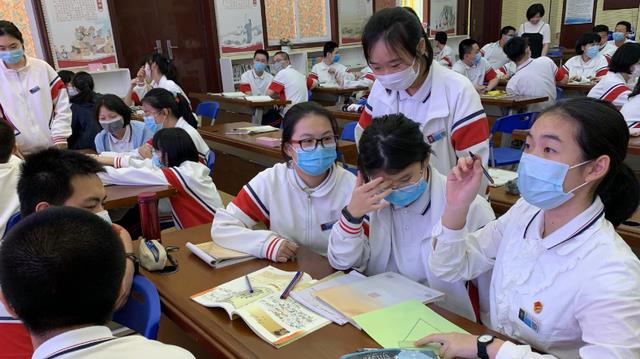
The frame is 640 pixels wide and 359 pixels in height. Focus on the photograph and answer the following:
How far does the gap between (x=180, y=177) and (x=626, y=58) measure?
3.62 meters

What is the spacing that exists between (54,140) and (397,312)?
3186mm

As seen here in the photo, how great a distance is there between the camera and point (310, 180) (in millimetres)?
1831

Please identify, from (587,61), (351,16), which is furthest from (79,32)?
(587,61)

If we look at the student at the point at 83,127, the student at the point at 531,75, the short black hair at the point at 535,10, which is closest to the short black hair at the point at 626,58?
the student at the point at 531,75

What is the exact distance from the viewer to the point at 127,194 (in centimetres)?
242

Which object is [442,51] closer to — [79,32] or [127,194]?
[79,32]

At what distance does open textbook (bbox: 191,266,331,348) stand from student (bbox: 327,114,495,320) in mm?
208

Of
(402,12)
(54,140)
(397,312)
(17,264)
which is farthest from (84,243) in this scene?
(54,140)

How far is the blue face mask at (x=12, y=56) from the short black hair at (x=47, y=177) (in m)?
2.14

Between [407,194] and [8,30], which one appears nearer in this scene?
[407,194]

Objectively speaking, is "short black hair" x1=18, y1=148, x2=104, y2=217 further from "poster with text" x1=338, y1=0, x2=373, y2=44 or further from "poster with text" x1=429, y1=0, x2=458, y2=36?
→ "poster with text" x1=429, y1=0, x2=458, y2=36

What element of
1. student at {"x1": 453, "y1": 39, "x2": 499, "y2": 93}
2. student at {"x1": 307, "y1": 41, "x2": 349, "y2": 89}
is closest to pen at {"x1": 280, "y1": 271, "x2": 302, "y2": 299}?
student at {"x1": 453, "y1": 39, "x2": 499, "y2": 93}

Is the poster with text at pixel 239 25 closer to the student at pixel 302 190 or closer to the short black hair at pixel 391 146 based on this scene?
the student at pixel 302 190

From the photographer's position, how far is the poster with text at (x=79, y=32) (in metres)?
5.91
